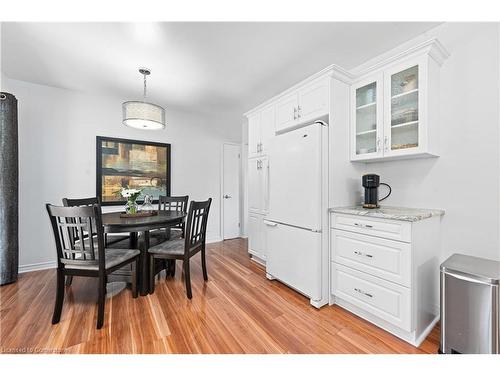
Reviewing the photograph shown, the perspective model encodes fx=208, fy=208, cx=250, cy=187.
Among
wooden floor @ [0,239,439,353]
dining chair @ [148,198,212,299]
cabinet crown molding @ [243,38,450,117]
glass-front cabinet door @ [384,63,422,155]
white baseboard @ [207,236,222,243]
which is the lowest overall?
wooden floor @ [0,239,439,353]

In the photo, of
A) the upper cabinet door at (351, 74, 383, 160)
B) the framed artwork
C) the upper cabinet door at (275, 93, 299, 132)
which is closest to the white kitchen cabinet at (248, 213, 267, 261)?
the upper cabinet door at (275, 93, 299, 132)

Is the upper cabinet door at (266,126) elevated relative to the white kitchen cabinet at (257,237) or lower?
elevated

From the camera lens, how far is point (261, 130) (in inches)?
114

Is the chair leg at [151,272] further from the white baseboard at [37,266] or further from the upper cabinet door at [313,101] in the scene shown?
the upper cabinet door at [313,101]

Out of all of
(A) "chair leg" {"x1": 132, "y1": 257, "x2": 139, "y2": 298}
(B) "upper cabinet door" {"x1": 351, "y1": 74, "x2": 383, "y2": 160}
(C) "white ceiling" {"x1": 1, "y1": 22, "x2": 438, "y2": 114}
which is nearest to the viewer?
(C) "white ceiling" {"x1": 1, "y1": 22, "x2": 438, "y2": 114}

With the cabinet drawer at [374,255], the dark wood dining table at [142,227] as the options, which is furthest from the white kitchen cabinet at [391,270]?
the dark wood dining table at [142,227]

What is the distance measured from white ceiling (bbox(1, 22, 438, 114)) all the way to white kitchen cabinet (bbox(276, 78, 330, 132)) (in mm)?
369

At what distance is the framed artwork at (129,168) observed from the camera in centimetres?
314

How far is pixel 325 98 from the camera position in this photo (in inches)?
77.5

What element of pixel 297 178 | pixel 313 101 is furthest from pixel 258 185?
pixel 313 101

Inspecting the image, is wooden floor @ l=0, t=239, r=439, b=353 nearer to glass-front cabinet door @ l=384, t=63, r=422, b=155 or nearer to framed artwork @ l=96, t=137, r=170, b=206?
framed artwork @ l=96, t=137, r=170, b=206

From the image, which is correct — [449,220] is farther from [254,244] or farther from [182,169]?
[182,169]

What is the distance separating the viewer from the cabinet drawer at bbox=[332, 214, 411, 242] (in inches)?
58.4

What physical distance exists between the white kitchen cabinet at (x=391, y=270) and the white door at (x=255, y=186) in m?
1.23
